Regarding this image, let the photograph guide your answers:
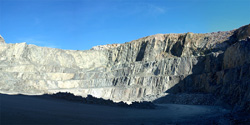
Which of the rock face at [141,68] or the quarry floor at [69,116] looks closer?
the quarry floor at [69,116]

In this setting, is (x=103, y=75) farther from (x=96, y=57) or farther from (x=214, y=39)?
(x=214, y=39)

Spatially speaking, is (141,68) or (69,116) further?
(141,68)

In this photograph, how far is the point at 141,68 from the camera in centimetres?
5912

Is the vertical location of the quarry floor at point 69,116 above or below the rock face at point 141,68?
below

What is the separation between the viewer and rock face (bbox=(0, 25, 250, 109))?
36875 mm

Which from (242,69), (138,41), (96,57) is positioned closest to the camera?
(242,69)

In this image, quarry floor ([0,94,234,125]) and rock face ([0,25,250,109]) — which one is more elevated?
rock face ([0,25,250,109])

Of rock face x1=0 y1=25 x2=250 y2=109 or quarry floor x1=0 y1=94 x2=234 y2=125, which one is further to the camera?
rock face x1=0 y1=25 x2=250 y2=109

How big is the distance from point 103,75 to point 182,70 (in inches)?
869

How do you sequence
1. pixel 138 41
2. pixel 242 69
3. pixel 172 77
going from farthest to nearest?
pixel 138 41, pixel 172 77, pixel 242 69

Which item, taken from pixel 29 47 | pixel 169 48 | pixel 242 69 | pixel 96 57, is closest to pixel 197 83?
pixel 242 69

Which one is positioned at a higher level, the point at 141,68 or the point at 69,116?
the point at 141,68

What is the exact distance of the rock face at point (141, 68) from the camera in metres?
36.9

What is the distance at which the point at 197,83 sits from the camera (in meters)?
42.4
